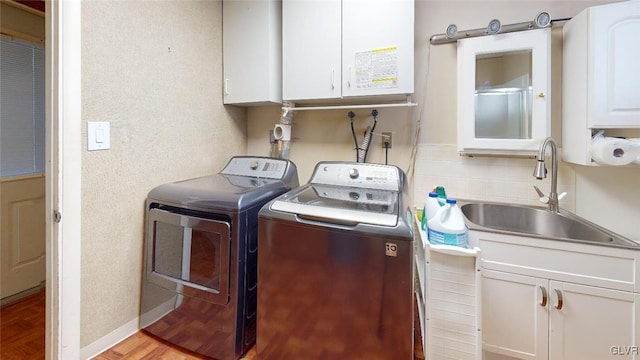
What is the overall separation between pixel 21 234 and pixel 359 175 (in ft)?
8.52

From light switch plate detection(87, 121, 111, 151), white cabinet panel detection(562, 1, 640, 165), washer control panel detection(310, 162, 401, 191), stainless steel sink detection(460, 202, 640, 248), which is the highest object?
white cabinet panel detection(562, 1, 640, 165)

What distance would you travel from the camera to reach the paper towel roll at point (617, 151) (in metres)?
1.33

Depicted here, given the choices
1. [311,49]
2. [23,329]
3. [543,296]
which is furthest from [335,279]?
[23,329]

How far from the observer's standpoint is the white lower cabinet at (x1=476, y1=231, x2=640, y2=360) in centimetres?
115

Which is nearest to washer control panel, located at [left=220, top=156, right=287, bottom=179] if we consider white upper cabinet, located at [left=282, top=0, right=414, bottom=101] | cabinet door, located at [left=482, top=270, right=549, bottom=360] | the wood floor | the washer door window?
white upper cabinet, located at [left=282, top=0, right=414, bottom=101]

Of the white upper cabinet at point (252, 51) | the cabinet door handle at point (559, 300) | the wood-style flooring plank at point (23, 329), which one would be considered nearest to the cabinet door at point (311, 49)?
the white upper cabinet at point (252, 51)

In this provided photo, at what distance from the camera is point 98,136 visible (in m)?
1.41

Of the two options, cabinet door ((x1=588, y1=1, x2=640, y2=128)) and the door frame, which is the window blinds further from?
cabinet door ((x1=588, y1=1, x2=640, y2=128))

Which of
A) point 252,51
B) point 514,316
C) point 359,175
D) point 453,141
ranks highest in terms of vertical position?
point 252,51

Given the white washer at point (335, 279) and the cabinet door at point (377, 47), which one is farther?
the cabinet door at point (377, 47)

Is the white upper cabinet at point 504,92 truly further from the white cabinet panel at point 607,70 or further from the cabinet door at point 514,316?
the cabinet door at point 514,316

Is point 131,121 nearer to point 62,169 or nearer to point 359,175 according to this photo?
point 62,169

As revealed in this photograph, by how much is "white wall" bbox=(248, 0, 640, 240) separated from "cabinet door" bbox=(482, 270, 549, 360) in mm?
681

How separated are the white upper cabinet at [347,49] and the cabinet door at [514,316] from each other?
1.13 meters
